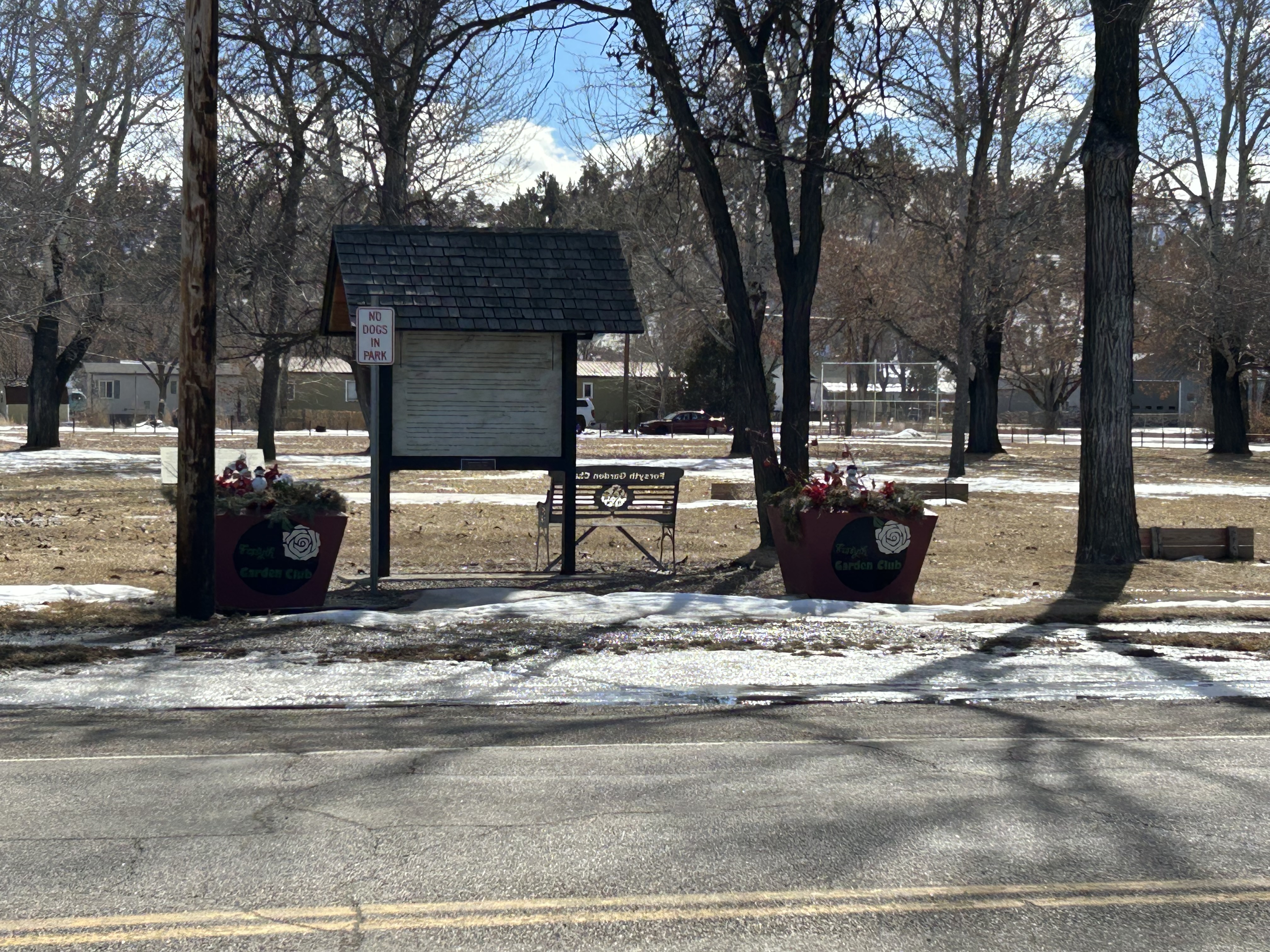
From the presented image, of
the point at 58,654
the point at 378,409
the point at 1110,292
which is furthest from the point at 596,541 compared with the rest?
the point at 58,654

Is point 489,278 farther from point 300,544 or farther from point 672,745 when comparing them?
point 672,745

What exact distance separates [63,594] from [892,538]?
25.6ft

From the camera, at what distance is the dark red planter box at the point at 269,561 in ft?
38.8

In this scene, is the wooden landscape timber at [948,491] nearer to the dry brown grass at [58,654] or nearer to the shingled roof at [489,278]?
the shingled roof at [489,278]

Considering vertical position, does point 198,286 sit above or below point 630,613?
above

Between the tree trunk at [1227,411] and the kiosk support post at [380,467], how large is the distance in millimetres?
39800

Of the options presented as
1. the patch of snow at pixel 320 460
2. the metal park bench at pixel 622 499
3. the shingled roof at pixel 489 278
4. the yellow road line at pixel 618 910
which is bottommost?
the yellow road line at pixel 618 910

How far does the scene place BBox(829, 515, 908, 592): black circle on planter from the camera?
1293cm

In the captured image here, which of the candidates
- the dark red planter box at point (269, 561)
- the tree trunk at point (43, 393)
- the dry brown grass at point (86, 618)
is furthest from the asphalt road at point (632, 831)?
the tree trunk at point (43, 393)

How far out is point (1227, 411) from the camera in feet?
158

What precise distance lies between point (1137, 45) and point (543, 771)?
499 inches

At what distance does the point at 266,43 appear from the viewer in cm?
1741

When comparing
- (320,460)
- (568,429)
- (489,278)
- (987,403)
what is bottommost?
(320,460)

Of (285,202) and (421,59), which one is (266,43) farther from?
(285,202)
